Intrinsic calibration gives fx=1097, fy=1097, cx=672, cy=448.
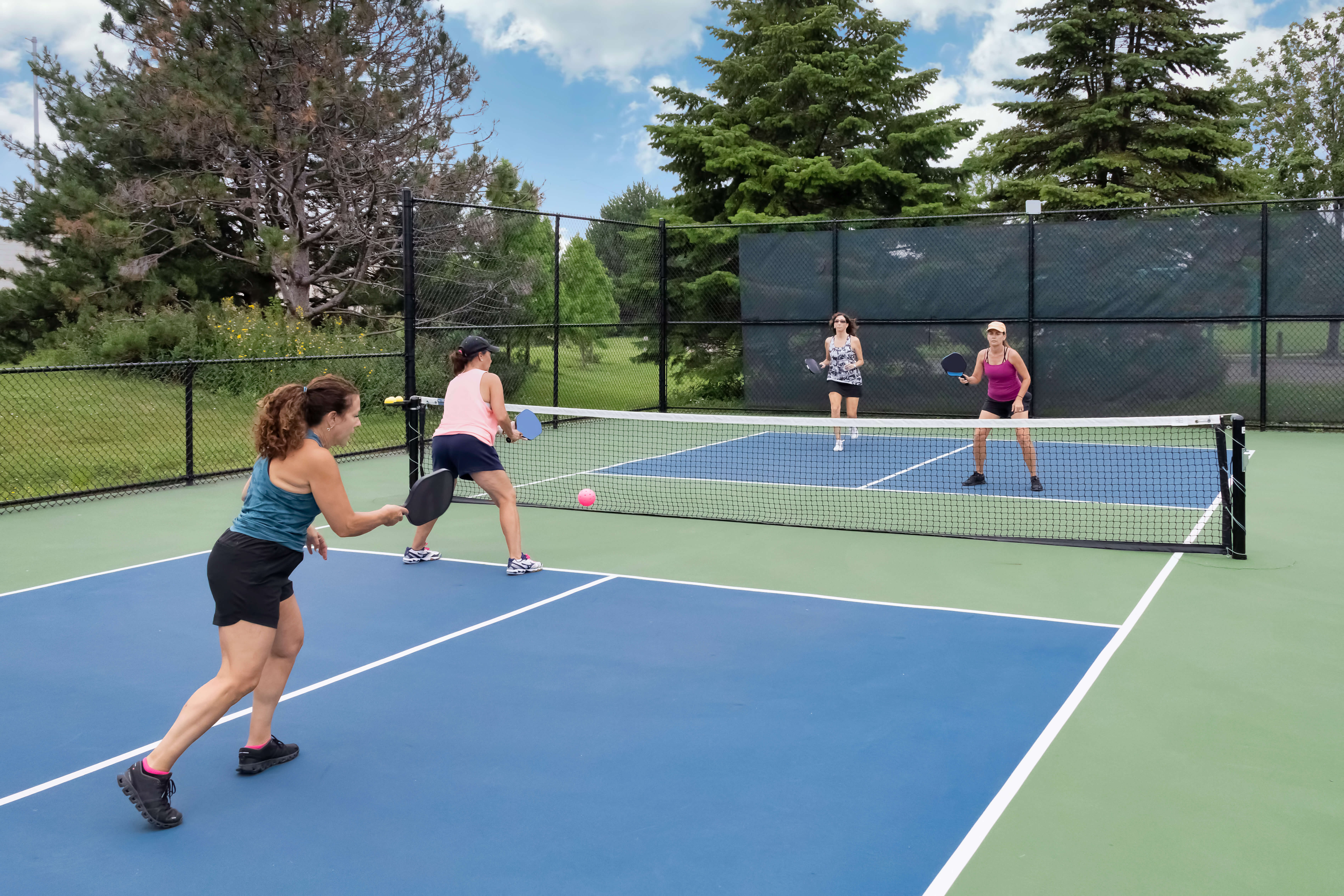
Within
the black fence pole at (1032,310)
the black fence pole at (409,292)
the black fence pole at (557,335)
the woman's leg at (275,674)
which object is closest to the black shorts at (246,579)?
the woman's leg at (275,674)

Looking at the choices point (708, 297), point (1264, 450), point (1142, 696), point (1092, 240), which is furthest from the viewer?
point (708, 297)

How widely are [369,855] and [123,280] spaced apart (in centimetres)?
1857

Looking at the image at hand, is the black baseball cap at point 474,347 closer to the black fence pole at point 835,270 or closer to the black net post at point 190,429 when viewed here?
the black net post at point 190,429

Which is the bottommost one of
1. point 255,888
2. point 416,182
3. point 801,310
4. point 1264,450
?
point 255,888

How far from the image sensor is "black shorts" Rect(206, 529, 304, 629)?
372 cm

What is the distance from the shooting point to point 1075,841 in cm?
344

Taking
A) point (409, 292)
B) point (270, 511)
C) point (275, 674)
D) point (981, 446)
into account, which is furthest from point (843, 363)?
point (270, 511)

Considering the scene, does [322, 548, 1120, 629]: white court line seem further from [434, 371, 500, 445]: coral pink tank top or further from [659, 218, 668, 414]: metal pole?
[659, 218, 668, 414]: metal pole

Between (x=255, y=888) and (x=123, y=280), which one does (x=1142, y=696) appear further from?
(x=123, y=280)

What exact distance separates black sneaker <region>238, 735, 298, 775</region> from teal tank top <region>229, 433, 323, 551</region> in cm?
82

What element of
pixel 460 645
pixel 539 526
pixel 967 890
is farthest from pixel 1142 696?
pixel 539 526

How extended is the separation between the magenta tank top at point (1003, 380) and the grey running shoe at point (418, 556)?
5149mm

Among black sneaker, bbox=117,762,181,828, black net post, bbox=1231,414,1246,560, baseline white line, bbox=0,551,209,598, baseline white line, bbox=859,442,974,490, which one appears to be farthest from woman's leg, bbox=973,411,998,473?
black sneaker, bbox=117,762,181,828

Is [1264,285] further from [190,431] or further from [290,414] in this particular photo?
[290,414]
